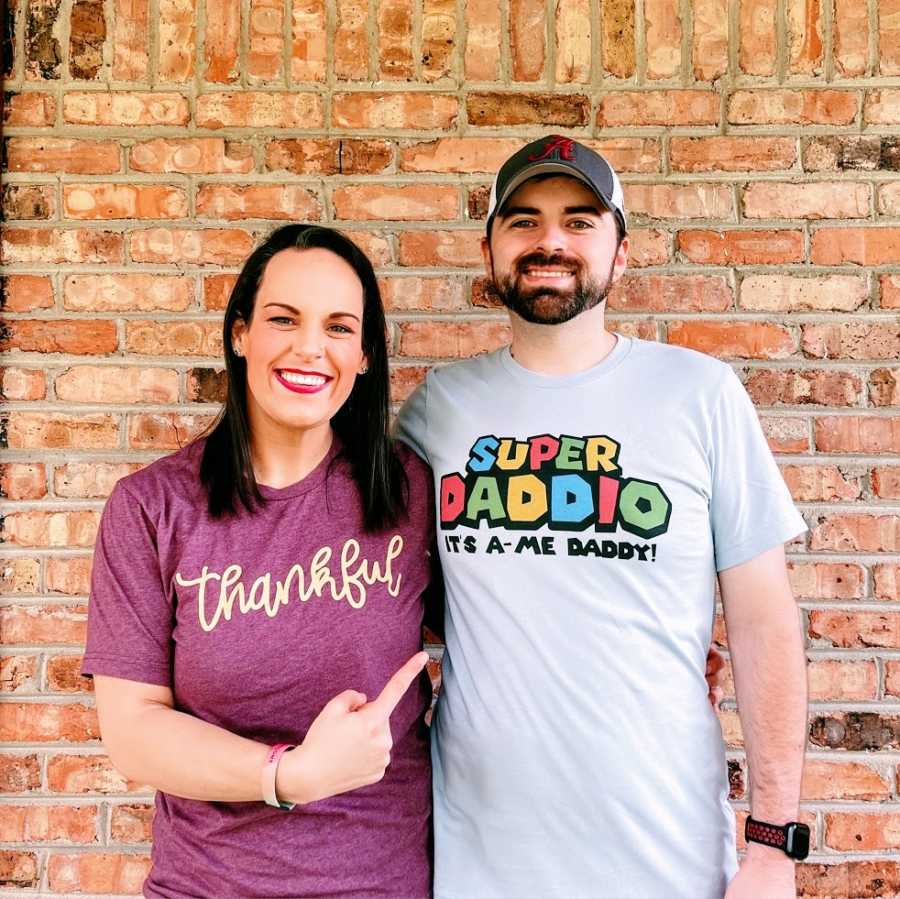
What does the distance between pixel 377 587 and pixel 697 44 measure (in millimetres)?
1423

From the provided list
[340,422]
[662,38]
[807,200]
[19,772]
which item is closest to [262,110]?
[340,422]

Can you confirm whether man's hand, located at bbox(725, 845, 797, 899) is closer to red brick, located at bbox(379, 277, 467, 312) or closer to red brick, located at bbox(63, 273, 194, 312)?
red brick, located at bbox(379, 277, 467, 312)

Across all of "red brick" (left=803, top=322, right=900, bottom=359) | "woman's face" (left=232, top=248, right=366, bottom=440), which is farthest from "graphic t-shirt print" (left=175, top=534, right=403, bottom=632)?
"red brick" (left=803, top=322, right=900, bottom=359)

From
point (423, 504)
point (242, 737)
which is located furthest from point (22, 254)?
point (242, 737)

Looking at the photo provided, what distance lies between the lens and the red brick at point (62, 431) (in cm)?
179

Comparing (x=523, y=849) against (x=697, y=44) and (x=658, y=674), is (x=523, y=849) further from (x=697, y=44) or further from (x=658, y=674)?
(x=697, y=44)

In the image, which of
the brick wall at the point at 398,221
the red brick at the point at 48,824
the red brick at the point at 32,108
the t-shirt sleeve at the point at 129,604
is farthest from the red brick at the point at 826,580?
the red brick at the point at 32,108

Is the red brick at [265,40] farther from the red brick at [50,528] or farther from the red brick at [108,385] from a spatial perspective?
the red brick at [50,528]

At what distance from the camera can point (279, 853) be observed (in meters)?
1.24

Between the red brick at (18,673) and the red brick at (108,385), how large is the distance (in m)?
0.59

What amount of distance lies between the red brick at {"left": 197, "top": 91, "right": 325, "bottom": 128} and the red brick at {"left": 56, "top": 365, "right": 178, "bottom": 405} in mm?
598

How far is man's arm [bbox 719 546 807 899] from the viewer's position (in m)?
1.37

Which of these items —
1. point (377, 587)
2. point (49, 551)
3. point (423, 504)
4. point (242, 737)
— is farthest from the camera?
point (49, 551)

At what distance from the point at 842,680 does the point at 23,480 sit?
1.89m
